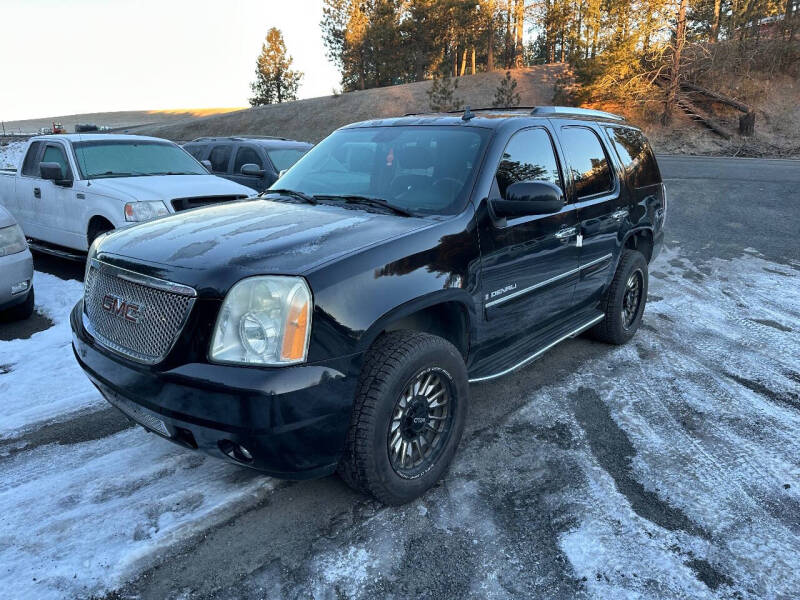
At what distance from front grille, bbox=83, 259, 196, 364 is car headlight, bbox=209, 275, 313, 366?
20 centimetres

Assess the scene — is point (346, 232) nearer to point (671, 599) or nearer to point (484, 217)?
point (484, 217)

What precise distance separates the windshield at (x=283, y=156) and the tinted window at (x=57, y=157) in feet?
11.5

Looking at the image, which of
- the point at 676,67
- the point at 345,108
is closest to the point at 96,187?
the point at 676,67

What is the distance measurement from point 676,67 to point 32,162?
30812 mm

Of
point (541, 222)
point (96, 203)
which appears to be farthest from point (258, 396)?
point (96, 203)

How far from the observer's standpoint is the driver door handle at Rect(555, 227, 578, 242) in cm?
408

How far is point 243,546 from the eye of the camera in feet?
8.81

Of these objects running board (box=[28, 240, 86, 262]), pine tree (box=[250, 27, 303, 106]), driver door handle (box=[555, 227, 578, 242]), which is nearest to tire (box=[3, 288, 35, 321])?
running board (box=[28, 240, 86, 262])

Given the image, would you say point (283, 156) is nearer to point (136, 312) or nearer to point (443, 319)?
point (443, 319)

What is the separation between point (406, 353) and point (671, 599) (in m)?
1.50

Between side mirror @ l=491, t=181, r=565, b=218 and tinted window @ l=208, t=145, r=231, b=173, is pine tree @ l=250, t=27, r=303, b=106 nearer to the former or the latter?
tinted window @ l=208, t=145, r=231, b=173

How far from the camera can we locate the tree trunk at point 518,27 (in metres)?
44.4

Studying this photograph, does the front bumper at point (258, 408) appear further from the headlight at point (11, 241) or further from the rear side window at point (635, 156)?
the rear side window at point (635, 156)

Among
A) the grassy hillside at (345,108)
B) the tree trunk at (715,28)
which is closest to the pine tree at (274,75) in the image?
the grassy hillside at (345,108)
